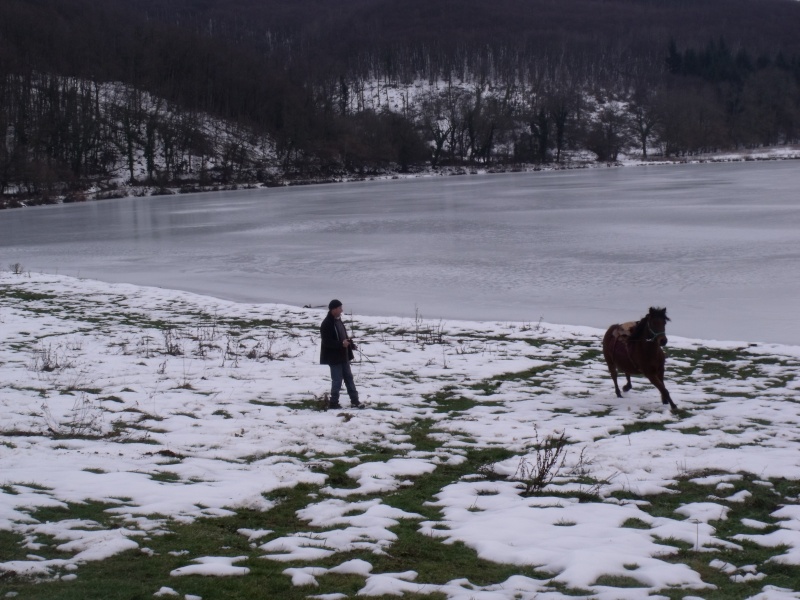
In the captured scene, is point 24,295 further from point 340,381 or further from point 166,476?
point 166,476

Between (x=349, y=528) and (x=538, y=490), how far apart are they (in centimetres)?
192

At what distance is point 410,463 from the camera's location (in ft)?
26.3

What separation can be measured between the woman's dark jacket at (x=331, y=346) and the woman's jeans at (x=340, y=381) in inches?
3.9

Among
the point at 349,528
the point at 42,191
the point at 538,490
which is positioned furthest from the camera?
the point at 42,191

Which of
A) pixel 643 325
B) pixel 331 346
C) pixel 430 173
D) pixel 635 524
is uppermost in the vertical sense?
pixel 430 173

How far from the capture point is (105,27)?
154m

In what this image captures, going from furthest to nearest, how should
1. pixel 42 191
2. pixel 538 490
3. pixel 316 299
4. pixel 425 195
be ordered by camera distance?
Result: 1. pixel 42 191
2. pixel 425 195
3. pixel 316 299
4. pixel 538 490

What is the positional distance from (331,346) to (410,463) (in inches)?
114

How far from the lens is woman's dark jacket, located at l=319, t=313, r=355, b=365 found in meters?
10.5

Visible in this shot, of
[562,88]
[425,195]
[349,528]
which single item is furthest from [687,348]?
[562,88]

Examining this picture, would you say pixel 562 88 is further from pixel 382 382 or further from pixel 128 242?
pixel 382 382

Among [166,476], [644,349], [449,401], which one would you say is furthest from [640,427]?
[166,476]

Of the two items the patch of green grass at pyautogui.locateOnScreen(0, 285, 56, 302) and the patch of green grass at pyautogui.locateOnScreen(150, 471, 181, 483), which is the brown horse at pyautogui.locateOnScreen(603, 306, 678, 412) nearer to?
the patch of green grass at pyautogui.locateOnScreen(150, 471, 181, 483)

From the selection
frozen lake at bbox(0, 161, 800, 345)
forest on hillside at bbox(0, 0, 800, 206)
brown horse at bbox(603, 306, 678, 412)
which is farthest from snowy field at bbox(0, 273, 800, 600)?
forest on hillside at bbox(0, 0, 800, 206)
